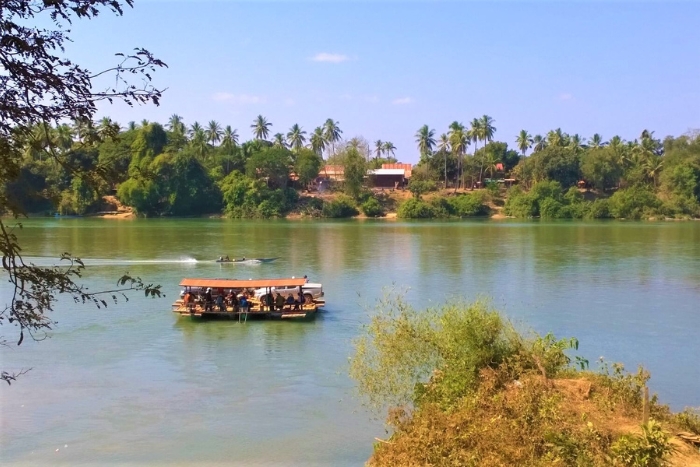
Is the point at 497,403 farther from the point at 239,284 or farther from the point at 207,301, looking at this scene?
the point at 239,284

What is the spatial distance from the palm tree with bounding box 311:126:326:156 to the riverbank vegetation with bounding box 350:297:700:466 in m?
104

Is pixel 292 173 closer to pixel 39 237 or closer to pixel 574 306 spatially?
pixel 39 237

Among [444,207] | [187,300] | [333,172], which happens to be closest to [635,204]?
[444,207]

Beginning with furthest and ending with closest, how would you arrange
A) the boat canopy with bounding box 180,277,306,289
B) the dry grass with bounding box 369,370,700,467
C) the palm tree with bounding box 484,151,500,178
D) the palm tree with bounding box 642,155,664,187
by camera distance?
the palm tree with bounding box 484,151,500,178
the palm tree with bounding box 642,155,664,187
the boat canopy with bounding box 180,277,306,289
the dry grass with bounding box 369,370,700,467

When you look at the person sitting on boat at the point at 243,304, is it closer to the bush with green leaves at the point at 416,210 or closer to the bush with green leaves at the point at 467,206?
the bush with green leaves at the point at 416,210

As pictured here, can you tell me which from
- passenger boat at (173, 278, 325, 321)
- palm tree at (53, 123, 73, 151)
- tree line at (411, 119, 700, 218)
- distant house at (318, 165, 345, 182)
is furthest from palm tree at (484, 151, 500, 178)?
palm tree at (53, 123, 73, 151)

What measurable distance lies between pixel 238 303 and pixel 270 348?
13.6 ft

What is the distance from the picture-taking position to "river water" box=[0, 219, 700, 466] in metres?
14.8

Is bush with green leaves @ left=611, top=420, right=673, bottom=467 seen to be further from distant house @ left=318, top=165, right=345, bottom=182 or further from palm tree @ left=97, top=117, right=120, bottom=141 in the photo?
distant house @ left=318, top=165, right=345, bottom=182

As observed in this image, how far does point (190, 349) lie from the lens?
22016 mm

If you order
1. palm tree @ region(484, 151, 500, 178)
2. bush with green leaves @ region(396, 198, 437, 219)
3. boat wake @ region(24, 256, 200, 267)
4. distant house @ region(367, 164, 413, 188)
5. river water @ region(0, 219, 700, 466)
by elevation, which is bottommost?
river water @ region(0, 219, 700, 466)

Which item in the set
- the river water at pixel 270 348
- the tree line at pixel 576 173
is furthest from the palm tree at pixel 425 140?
the river water at pixel 270 348

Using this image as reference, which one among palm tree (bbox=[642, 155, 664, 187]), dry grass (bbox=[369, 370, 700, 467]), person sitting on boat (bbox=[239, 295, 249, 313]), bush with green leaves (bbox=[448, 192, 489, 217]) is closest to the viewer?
dry grass (bbox=[369, 370, 700, 467])

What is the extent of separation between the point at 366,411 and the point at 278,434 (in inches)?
83.3
